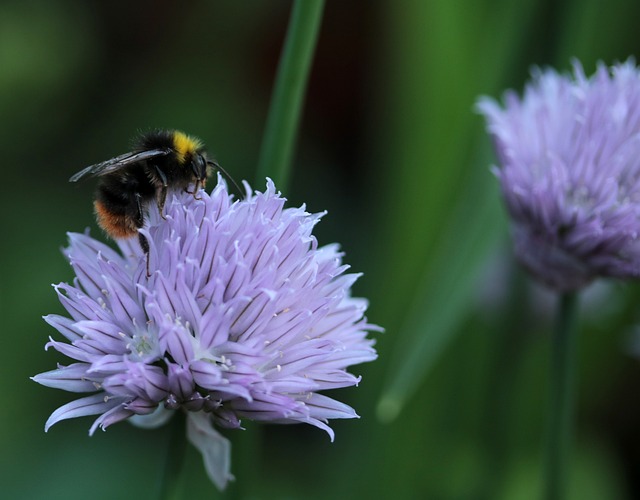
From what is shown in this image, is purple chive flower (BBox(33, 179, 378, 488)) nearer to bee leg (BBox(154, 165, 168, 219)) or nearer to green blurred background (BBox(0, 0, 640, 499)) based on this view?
bee leg (BBox(154, 165, 168, 219))

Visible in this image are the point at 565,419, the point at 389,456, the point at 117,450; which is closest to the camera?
the point at 565,419

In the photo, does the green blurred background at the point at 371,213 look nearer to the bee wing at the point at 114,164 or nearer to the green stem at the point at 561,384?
the green stem at the point at 561,384

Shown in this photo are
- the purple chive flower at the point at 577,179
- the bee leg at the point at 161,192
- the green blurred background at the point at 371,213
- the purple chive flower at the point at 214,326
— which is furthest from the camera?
the green blurred background at the point at 371,213

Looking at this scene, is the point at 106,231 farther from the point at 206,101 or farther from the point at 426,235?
the point at 206,101

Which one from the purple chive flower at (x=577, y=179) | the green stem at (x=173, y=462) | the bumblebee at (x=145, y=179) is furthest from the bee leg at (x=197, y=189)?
the purple chive flower at (x=577, y=179)

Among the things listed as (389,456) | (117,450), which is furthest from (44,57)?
(389,456)

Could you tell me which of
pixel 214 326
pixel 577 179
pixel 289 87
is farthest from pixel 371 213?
pixel 214 326
